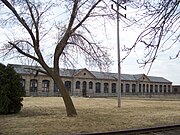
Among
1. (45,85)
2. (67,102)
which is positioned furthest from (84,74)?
(67,102)

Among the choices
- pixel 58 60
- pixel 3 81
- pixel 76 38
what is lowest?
pixel 3 81

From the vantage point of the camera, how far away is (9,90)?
1875 cm

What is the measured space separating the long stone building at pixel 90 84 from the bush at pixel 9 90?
145 feet

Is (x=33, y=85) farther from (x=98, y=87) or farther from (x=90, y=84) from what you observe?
(x=98, y=87)

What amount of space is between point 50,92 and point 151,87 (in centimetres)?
4597

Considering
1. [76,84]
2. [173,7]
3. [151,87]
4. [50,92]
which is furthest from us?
[151,87]

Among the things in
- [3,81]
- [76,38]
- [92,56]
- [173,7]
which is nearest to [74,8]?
[76,38]

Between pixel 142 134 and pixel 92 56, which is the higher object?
pixel 92 56

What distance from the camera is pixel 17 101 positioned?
19453mm

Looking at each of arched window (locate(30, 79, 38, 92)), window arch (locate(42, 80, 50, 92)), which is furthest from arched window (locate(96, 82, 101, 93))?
arched window (locate(30, 79, 38, 92))

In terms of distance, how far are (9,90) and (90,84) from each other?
249ft

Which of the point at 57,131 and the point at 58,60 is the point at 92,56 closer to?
the point at 58,60

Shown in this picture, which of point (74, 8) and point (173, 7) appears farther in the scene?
point (74, 8)

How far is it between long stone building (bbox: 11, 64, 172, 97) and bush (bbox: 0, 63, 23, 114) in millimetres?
44317
